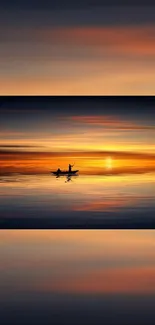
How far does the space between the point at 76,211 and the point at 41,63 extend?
2.46 feet

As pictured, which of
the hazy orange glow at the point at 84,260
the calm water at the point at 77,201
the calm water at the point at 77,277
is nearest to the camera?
the calm water at the point at 77,277

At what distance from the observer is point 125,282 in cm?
443

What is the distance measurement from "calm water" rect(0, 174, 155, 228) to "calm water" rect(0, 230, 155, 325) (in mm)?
56

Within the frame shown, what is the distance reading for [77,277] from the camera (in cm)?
448

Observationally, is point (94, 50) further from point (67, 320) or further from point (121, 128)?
point (67, 320)

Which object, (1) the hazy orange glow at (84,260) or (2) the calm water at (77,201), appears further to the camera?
(2) the calm water at (77,201)

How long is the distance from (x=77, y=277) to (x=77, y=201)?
463mm

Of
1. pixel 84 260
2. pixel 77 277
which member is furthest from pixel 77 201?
pixel 77 277

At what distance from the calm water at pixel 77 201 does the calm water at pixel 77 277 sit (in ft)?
0.18

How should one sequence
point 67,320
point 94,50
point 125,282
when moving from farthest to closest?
point 94,50 < point 125,282 < point 67,320

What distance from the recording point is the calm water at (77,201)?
4.78m

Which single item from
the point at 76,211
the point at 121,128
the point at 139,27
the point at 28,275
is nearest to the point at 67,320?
the point at 28,275

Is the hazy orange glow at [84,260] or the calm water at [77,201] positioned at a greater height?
the calm water at [77,201]

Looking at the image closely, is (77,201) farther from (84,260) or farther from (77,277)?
(77,277)
